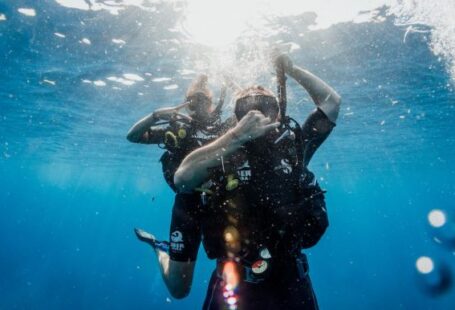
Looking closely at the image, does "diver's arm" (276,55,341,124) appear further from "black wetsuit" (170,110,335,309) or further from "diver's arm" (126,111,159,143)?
"diver's arm" (126,111,159,143)

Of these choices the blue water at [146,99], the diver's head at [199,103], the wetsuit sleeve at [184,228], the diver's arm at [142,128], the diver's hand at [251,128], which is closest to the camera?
the diver's hand at [251,128]

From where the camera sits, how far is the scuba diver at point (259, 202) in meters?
3.20

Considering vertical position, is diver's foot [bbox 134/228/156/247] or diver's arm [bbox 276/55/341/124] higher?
diver's arm [bbox 276/55/341/124]

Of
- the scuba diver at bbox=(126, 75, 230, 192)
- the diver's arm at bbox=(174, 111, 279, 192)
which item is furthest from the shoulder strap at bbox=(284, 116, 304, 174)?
the scuba diver at bbox=(126, 75, 230, 192)

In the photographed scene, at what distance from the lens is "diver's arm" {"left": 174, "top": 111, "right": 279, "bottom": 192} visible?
3055 millimetres

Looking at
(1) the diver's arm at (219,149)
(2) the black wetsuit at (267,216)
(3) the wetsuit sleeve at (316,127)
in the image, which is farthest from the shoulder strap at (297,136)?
(3) the wetsuit sleeve at (316,127)

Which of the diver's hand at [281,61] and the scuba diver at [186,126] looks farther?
the scuba diver at [186,126]

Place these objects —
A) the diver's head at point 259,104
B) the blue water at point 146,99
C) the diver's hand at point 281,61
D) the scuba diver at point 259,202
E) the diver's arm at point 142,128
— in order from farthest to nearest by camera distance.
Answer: the blue water at point 146,99
the diver's arm at point 142,128
the diver's hand at point 281,61
the diver's head at point 259,104
the scuba diver at point 259,202

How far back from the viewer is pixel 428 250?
244 ft

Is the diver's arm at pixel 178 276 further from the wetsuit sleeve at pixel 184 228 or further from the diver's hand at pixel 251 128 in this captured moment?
the diver's hand at pixel 251 128

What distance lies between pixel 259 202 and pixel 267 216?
0.16 m

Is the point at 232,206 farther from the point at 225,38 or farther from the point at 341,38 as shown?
the point at 341,38

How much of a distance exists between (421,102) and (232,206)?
2059 centimetres

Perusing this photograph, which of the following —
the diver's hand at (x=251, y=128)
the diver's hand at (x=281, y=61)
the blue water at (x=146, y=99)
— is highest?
the diver's hand at (x=281, y=61)
